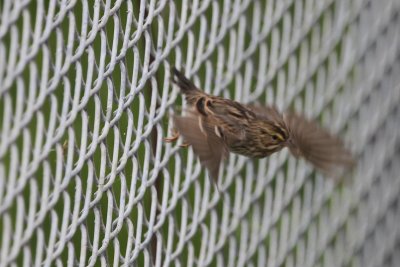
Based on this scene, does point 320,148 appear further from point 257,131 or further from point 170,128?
point 170,128

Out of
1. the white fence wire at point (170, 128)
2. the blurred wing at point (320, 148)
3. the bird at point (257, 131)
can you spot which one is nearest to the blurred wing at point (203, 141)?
the bird at point (257, 131)

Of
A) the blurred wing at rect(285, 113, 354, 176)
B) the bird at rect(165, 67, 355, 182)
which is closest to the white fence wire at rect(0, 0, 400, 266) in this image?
the bird at rect(165, 67, 355, 182)

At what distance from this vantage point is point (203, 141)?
2.06 m

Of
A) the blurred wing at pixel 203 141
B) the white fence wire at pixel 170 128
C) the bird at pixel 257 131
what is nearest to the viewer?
the white fence wire at pixel 170 128

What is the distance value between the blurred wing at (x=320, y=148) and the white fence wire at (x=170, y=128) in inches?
12.4

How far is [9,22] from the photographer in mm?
1729

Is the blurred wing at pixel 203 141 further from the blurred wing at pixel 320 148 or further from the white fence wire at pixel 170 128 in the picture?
the blurred wing at pixel 320 148

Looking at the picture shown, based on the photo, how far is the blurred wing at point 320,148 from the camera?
7.47 ft

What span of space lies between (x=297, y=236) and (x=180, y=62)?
0.90 meters

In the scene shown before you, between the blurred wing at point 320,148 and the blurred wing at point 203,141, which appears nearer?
the blurred wing at point 203,141

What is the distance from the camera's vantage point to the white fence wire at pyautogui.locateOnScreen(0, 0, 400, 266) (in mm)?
1834

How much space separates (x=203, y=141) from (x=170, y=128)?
26 centimetres

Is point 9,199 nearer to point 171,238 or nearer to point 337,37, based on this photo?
point 171,238

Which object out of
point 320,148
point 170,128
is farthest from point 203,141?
point 320,148
